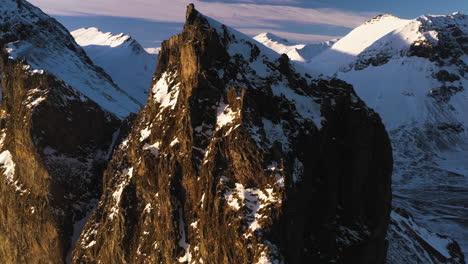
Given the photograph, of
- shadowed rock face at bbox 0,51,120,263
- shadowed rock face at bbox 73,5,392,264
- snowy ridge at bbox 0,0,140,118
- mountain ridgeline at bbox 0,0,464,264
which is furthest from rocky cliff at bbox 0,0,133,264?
snowy ridge at bbox 0,0,140,118

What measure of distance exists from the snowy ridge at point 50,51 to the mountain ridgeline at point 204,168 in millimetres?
12836

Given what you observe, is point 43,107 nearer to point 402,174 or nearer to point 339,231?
point 339,231

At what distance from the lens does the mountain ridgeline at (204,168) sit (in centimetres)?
3034

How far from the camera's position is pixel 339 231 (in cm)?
3750

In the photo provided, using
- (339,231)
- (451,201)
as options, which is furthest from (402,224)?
(451,201)

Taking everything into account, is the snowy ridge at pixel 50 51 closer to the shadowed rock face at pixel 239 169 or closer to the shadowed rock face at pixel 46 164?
the shadowed rock face at pixel 46 164

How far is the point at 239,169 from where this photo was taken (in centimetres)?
3078

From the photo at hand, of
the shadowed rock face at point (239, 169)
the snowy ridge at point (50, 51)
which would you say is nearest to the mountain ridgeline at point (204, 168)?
the shadowed rock face at point (239, 169)

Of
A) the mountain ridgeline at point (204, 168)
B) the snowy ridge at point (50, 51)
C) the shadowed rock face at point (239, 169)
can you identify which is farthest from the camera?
the snowy ridge at point (50, 51)

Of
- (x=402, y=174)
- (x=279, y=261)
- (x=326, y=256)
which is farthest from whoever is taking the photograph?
(x=402, y=174)

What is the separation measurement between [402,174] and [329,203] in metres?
156

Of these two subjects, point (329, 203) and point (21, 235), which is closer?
point (329, 203)

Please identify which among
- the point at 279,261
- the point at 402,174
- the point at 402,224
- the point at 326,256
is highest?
the point at 279,261

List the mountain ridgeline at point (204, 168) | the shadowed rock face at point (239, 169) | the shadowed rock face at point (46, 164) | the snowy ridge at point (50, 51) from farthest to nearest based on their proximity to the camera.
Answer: the snowy ridge at point (50, 51) < the shadowed rock face at point (46, 164) < the mountain ridgeline at point (204, 168) < the shadowed rock face at point (239, 169)
